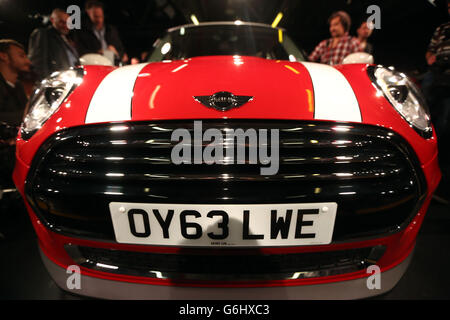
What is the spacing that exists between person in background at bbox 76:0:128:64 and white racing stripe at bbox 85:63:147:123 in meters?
1.73

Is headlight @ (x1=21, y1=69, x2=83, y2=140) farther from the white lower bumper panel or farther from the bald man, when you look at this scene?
the bald man

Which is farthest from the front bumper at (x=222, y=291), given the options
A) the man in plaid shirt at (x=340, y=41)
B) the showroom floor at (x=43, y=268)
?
the man in plaid shirt at (x=340, y=41)

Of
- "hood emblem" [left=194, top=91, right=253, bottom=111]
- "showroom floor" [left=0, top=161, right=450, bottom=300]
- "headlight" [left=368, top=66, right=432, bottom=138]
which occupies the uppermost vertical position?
"hood emblem" [left=194, top=91, right=253, bottom=111]

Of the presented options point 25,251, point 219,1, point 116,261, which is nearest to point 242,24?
point 116,261

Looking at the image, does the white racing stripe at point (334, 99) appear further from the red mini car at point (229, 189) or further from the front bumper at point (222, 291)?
the front bumper at point (222, 291)

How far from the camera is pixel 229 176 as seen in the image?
0.86 meters

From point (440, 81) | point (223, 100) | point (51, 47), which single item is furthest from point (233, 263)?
point (51, 47)

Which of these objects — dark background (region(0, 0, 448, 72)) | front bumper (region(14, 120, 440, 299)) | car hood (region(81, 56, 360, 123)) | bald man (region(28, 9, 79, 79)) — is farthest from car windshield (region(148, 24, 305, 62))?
dark background (region(0, 0, 448, 72))

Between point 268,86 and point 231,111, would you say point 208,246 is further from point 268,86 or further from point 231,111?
point 268,86

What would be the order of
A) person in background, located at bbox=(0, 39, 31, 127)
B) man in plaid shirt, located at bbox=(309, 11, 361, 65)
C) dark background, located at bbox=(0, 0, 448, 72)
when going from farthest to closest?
dark background, located at bbox=(0, 0, 448, 72)
man in plaid shirt, located at bbox=(309, 11, 361, 65)
person in background, located at bbox=(0, 39, 31, 127)

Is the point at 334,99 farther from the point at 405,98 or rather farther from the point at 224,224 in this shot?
the point at 224,224

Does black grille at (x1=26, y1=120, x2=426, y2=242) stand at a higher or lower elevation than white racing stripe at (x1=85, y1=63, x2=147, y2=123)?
lower

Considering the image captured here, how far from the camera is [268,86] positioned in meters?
1.03

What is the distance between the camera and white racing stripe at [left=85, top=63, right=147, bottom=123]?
36.8 inches
